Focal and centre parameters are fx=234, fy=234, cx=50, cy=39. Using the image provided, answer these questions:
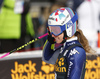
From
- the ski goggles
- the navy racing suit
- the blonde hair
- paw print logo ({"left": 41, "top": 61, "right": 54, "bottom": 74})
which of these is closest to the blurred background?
paw print logo ({"left": 41, "top": 61, "right": 54, "bottom": 74})

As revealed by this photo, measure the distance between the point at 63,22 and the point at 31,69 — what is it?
0.83 metres

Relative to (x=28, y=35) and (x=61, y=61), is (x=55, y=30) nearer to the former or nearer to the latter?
(x=61, y=61)

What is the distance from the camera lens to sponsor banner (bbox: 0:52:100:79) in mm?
2604

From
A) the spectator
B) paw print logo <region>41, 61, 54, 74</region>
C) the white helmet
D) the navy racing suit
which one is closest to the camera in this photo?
the navy racing suit

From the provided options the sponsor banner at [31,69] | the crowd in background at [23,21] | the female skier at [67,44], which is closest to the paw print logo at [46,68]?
the sponsor banner at [31,69]

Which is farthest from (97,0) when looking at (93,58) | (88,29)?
(93,58)

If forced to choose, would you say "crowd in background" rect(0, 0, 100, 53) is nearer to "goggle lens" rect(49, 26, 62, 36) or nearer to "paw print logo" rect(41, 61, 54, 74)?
"paw print logo" rect(41, 61, 54, 74)

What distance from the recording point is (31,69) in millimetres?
2691

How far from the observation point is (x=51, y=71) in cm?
272

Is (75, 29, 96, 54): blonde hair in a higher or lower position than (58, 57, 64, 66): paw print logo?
higher

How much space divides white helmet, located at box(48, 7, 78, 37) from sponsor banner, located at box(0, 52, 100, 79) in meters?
0.68

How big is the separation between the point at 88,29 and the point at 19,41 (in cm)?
131

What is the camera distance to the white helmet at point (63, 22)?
2113mm

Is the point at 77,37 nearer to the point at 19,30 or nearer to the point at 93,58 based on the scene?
the point at 93,58
